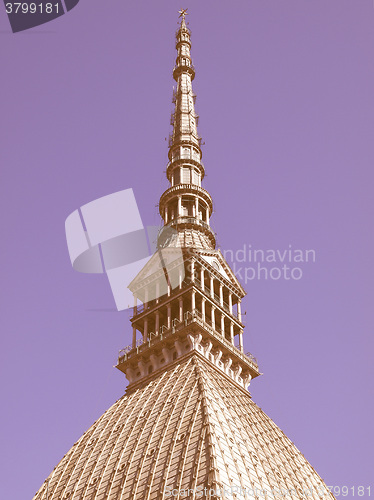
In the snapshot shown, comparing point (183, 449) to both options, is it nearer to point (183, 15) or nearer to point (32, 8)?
point (32, 8)

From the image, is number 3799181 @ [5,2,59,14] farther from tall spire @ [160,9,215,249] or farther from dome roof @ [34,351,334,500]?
tall spire @ [160,9,215,249]

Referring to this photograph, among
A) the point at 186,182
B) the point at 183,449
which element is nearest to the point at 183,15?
the point at 186,182

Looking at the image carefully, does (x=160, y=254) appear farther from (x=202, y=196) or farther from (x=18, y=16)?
(x=18, y=16)

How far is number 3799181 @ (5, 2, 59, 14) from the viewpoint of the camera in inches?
1415

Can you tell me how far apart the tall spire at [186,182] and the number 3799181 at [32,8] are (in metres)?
46.3

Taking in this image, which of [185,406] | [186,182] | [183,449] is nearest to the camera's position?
[183,449]

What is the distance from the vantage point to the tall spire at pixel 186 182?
85.6 metres

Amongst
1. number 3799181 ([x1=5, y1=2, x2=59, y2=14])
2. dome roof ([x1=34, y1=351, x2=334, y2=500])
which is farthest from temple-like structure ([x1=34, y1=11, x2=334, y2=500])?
number 3799181 ([x1=5, y1=2, x2=59, y2=14])

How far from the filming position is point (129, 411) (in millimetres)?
68000

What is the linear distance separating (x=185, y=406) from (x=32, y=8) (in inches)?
1361

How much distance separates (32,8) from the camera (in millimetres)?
36375

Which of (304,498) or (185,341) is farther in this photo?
(185,341)

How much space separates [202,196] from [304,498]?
39.6 m

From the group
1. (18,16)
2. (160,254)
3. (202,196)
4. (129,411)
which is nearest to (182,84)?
(202,196)
